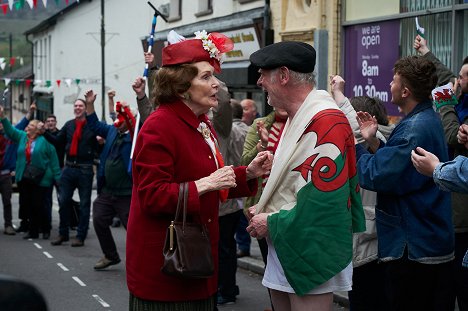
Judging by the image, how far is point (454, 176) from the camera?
4023 millimetres

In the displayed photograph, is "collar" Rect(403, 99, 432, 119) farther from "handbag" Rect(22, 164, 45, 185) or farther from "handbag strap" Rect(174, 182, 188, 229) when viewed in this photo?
"handbag" Rect(22, 164, 45, 185)

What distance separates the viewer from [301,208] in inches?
162

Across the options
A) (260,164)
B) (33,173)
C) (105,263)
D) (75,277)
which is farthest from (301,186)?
(33,173)

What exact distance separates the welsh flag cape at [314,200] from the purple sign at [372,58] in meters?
8.26

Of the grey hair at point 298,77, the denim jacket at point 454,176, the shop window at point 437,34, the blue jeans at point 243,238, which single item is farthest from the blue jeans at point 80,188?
the denim jacket at point 454,176

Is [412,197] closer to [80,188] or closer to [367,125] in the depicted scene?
[367,125]

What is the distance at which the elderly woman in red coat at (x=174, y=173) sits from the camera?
415 centimetres

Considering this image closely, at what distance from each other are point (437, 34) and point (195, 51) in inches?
303

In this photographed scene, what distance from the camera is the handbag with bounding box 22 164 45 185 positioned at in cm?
1408

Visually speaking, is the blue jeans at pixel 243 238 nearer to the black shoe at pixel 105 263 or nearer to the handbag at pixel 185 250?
the black shoe at pixel 105 263

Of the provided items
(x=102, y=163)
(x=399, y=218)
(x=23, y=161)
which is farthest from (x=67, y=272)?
(x=399, y=218)

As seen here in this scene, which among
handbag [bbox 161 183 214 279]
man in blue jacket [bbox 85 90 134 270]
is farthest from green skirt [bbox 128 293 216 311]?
man in blue jacket [bbox 85 90 134 270]

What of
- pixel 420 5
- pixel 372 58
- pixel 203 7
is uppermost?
pixel 203 7

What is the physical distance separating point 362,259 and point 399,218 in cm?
89
